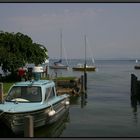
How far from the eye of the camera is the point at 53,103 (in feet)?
59.4

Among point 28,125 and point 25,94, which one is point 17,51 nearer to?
point 25,94

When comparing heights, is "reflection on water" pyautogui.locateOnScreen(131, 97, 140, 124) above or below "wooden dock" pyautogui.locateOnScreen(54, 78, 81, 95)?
below

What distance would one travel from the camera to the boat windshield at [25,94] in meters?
17.1

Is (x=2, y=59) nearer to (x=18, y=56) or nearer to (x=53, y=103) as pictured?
(x=18, y=56)

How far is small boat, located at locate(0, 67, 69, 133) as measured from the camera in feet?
50.1

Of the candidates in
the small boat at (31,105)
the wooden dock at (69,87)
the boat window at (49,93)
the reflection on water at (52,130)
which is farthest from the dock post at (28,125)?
the wooden dock at (69,87)

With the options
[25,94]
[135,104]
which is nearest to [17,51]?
[135,104]

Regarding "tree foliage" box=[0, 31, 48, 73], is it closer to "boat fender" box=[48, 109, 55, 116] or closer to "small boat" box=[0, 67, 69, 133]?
"small boat" box=[0, 67, 69, 133]

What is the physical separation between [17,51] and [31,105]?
19320mm

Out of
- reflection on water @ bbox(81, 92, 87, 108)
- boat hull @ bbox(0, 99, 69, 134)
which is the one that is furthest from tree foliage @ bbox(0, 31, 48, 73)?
boat hull @ bbox(0, 99, 69, 134)

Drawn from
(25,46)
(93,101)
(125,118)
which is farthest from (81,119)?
(25,46)

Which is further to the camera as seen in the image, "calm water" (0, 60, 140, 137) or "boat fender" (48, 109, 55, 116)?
"calm water" (0, 60, 140, 137)

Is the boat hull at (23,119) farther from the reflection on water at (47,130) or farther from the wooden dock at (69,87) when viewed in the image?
the wooden dock at (69,87)

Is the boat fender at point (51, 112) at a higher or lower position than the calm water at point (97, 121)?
higher
